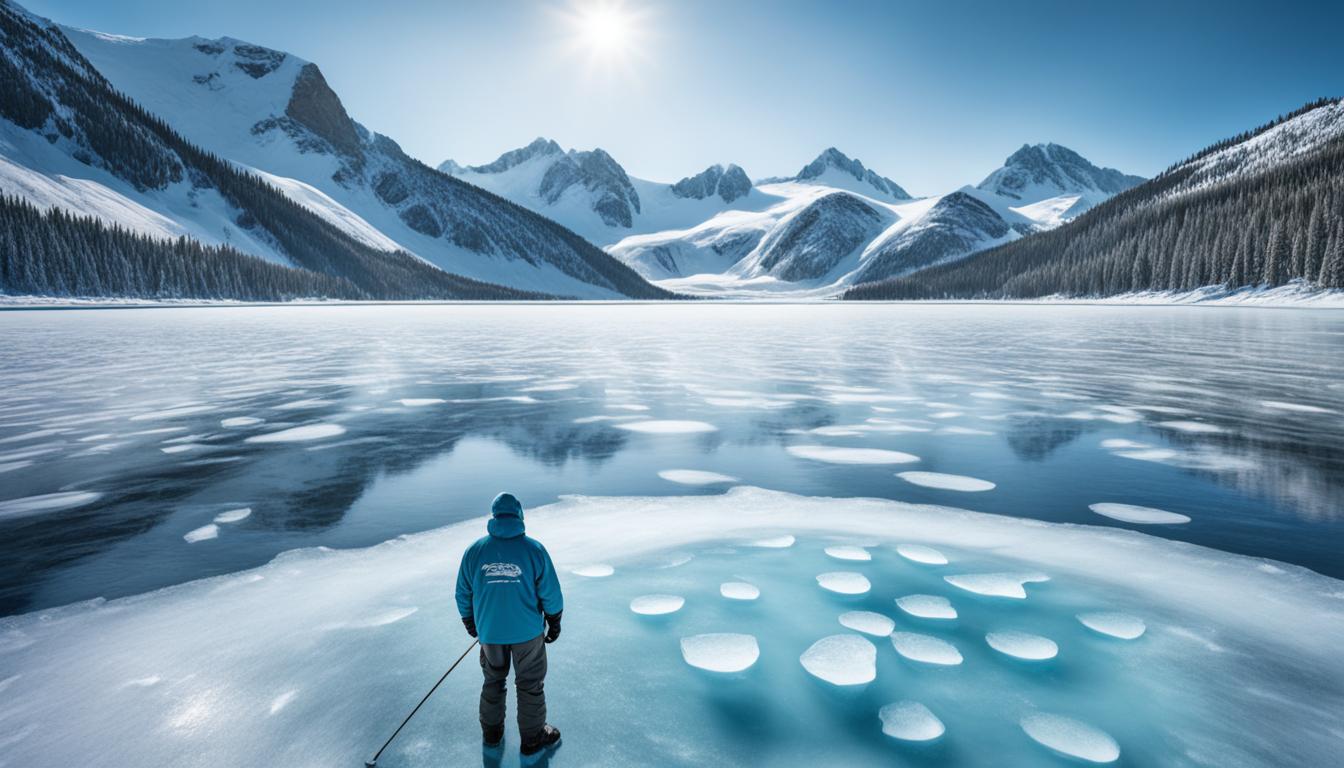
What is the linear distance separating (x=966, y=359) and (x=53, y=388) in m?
27.9

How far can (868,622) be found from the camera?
4.84 metres

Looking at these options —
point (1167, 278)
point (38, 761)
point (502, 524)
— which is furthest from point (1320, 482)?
point (1167, 278)

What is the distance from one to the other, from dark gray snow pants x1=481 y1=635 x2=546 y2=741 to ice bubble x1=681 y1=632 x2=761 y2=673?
44.7 inches

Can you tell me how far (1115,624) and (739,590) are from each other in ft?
9.25

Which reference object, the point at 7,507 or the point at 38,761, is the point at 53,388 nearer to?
the point at 7,507

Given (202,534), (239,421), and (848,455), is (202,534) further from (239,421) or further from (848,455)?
(848,455)

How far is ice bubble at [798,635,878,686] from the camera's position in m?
4.14

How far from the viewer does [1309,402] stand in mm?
13508

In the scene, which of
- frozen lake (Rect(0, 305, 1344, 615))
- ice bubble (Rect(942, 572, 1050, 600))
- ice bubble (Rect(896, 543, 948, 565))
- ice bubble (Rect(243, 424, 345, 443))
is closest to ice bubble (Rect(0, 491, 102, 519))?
frozen lake (Rect(0, 305, 1344, 615))

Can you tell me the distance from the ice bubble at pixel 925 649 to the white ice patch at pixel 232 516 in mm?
6947

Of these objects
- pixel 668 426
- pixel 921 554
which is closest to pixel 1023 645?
pixel 921 554

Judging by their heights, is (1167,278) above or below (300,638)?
above

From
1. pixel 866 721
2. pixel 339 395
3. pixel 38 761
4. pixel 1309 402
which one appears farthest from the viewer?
pixel 339 395

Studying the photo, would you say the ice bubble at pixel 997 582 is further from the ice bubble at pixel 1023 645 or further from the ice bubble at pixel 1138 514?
the ice bubble at pixel 1138 514
